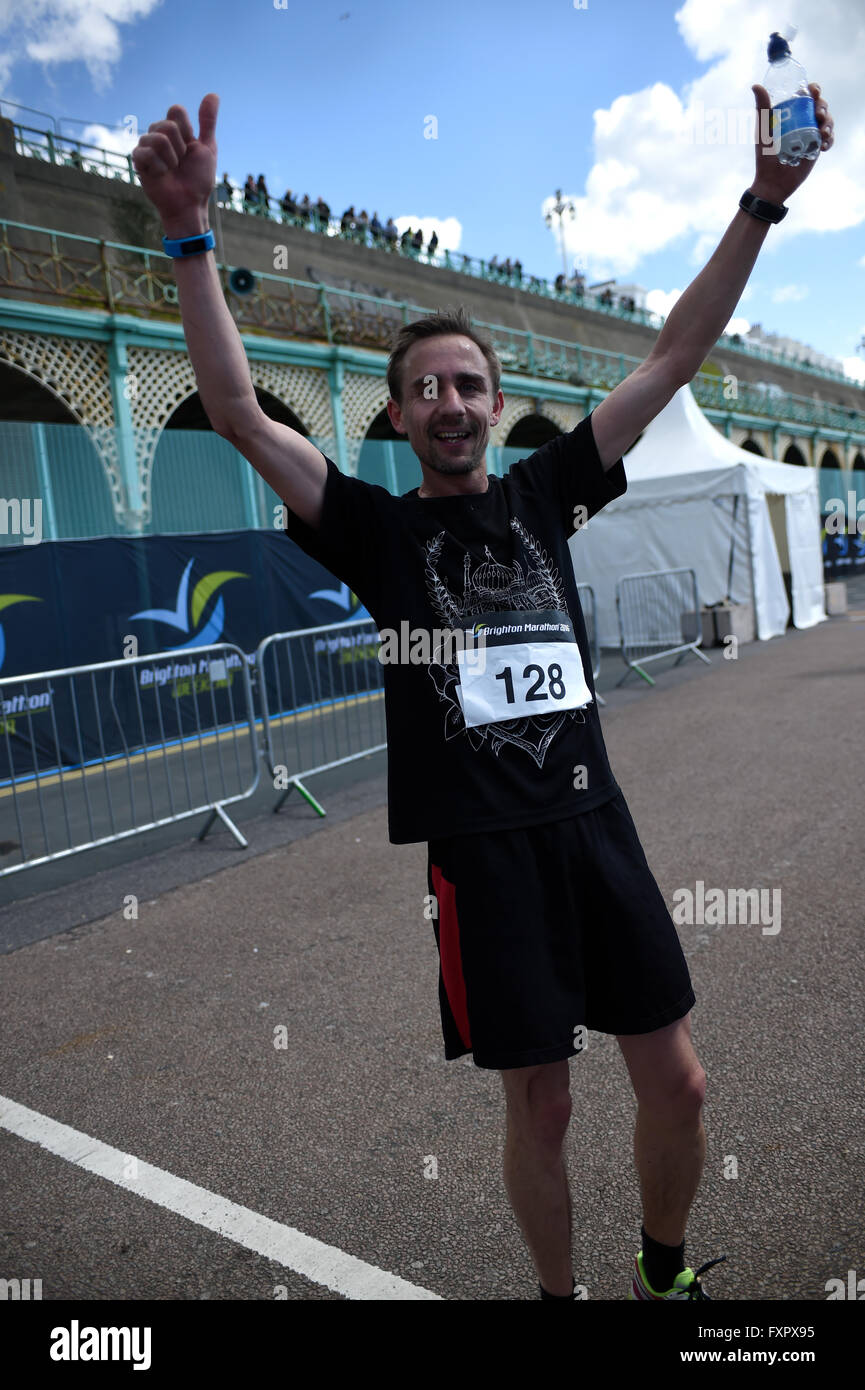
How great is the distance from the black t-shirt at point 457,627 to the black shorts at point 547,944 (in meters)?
0.06

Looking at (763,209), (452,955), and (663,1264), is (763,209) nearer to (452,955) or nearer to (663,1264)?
(452,955)

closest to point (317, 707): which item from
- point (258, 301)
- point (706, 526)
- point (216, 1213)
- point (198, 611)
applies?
point (198, 611)

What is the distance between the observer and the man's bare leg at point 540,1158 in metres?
1.86

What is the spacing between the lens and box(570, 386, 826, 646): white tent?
15.2m

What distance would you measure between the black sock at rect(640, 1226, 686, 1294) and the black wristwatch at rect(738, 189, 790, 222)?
219cm

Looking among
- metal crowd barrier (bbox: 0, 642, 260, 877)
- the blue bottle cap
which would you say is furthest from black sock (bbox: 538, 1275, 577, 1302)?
metal crowd barrier (bbox: 0, 642, 260, 877)

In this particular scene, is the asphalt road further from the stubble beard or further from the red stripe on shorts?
the stubble beard

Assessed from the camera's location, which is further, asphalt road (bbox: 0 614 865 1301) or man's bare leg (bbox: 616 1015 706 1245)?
asphalt road (bbox: 0 614 865 1301)

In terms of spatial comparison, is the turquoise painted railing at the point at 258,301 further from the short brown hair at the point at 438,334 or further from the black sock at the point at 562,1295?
the black sock at the point at 562,1295

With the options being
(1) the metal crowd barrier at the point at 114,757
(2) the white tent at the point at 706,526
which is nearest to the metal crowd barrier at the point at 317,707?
(1) the metal crowd barrier at the point at 114,757

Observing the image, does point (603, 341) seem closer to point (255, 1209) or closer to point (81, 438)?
point (81, 438)

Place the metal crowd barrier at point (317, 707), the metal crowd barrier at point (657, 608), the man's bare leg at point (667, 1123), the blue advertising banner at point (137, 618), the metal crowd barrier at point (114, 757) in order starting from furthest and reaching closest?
1. the metal crowd barrier at point (657, 608)
2. the blue advertising banner at point (137, 618)
3. the metal crowd barrier at point (317, 707)
4. the metal crowd barrier at point (114, 757)
5. the man's bare leg at point (667, 1123)

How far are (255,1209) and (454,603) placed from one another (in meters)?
1.76

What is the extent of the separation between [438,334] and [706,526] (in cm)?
1434
